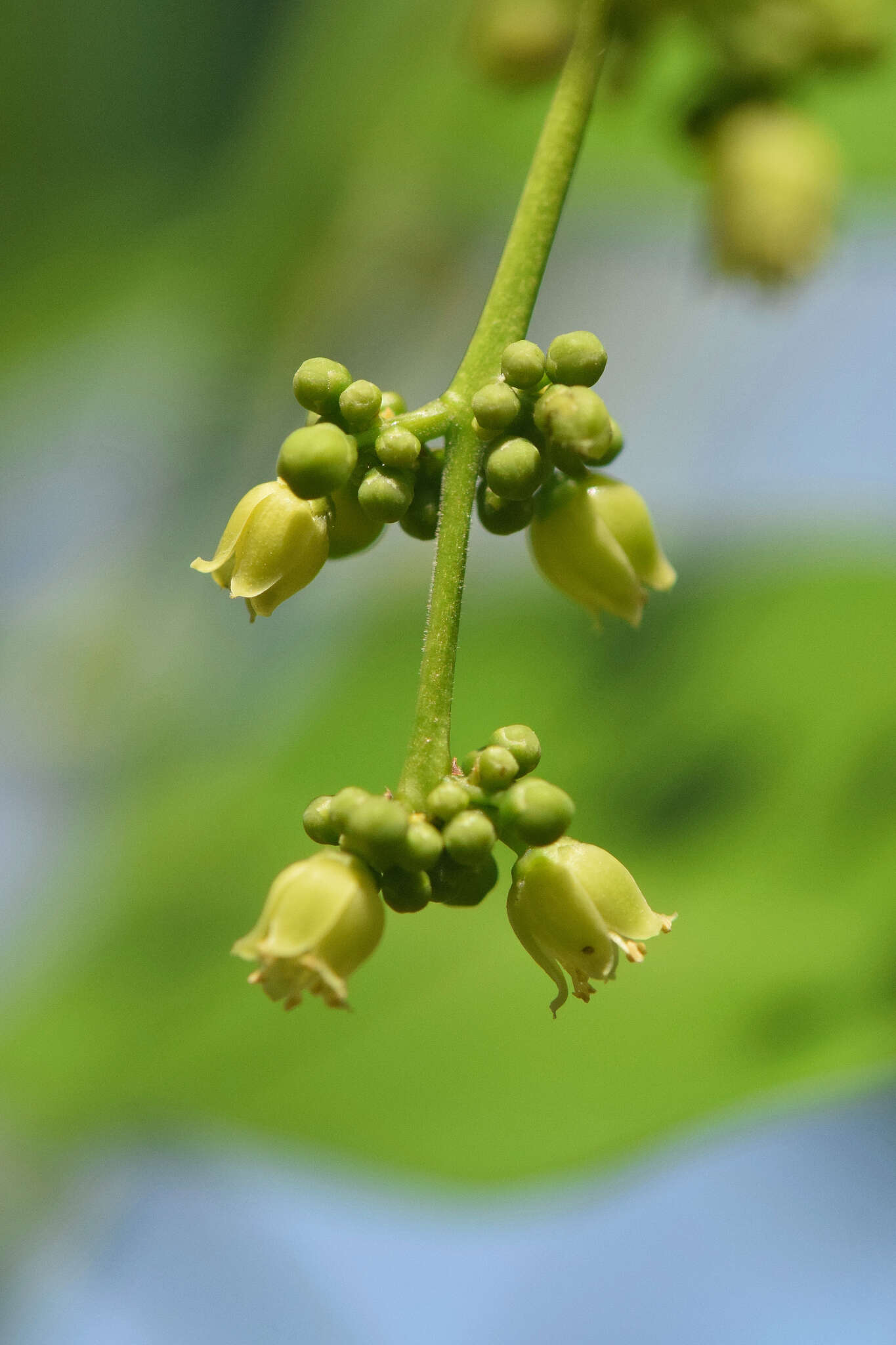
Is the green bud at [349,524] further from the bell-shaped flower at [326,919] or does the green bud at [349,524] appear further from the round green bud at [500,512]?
the bell-shaped flower at [326,919]

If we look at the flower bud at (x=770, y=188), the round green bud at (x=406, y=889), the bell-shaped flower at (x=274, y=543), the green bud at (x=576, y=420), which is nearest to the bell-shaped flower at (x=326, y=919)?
the round green bud at (x=406, y=889)

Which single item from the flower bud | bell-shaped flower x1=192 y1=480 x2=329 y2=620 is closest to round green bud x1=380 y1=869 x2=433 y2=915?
bell-shaped flower x1=192 y1=480 x2=329 y2=620

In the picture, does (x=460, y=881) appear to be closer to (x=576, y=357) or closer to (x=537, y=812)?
(x=537, y=812)

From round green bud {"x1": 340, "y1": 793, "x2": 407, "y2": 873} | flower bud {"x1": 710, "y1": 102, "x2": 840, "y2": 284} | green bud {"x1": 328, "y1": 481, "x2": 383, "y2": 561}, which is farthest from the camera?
flower bud {"x1": 710, "y1": 102, "x2": 840, "y2": 284}

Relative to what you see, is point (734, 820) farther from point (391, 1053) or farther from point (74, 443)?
point (74, 443)

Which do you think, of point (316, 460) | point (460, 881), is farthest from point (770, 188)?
point (460, 881)

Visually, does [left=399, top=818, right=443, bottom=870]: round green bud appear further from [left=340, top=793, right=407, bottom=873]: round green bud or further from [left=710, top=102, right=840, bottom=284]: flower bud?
[left=710, top=102, right=840, bottom=284]: flower bud
